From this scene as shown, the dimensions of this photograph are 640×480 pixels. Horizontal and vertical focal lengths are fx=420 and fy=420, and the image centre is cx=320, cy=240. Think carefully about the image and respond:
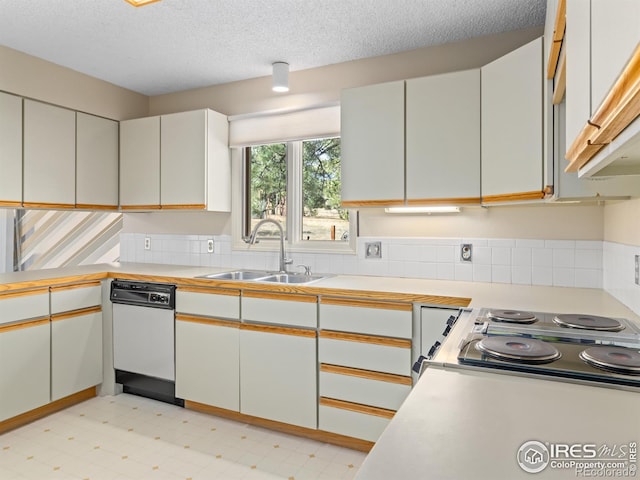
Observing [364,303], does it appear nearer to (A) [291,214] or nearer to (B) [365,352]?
(B) [365,352]

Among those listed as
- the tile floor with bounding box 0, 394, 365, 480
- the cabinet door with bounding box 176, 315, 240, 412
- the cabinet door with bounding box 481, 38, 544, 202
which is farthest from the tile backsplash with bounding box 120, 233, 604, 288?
→ the tile floor with bounding box 0, 394, 365, 480

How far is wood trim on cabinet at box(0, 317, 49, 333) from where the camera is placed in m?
2.52

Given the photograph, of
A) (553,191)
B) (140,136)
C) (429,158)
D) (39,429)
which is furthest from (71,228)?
(553,191)

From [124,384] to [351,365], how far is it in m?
1.83

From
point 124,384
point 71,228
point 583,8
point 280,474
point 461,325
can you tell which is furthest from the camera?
point 71,228

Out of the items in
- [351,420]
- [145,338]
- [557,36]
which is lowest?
[351,420]

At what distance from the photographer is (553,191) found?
1.85 meters

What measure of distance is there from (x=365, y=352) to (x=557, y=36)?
5.47 ft

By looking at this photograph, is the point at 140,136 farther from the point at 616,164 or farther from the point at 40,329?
the point at 616,164

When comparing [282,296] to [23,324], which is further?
[23,324]

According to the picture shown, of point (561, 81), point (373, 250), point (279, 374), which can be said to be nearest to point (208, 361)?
point (279, 374)

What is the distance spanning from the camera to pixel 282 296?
250 centimetres

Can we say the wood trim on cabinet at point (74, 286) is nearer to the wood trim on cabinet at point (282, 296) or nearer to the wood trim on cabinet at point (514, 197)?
the wood trim on cabinet at point (282, 296)

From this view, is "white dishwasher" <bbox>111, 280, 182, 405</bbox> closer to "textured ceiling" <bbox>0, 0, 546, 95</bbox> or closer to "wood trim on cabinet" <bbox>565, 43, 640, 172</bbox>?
"textured ceiling" <bbox>0, 0, 546, 95</bbox>
